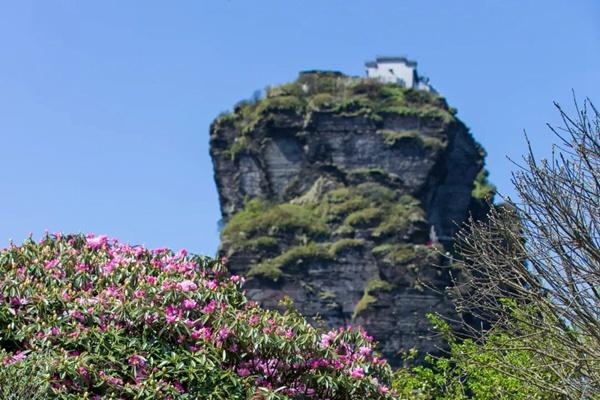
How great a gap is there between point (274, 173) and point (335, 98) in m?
8.17

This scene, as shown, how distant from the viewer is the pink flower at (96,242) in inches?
757

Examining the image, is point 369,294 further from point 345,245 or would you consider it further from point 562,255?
point 562,255

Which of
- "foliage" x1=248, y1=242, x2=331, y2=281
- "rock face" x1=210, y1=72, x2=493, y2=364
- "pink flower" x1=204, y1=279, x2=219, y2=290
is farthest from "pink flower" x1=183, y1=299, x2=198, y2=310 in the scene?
"foliage" x1=248, y1=242, x2=331, y2=281

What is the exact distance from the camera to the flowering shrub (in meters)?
15.4

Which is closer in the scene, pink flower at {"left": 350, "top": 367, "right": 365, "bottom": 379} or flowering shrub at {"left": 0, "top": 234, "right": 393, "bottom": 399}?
flowering shrub at {"left": 0, "top": 234, "right": 393, "bottom": 399}

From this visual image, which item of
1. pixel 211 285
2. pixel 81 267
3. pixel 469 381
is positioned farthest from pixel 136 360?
pixel 469 381

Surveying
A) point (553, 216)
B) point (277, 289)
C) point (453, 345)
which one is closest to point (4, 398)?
point (553, 216)

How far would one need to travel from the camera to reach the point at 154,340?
16188 mm

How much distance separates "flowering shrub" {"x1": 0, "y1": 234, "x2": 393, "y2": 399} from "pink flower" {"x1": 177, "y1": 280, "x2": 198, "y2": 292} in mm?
20

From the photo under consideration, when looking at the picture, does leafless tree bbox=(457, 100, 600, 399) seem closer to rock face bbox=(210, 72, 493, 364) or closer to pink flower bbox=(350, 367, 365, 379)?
pink flower bbox=(350, 367, 365, 379)

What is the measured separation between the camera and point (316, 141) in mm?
103000

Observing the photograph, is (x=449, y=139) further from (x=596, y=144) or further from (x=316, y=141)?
(x=596, y=144)

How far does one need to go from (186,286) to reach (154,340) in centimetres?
123

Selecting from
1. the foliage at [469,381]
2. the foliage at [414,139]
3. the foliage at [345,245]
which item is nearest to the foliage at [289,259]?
the foliage at [345,245]
